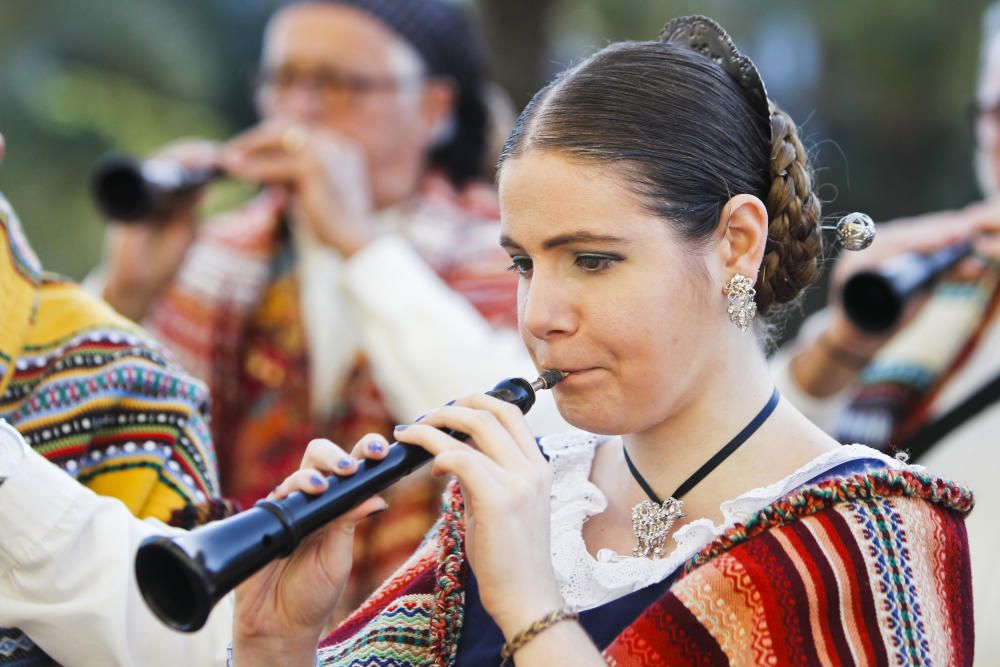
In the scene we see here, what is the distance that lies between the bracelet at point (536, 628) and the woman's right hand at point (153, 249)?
7.84ft

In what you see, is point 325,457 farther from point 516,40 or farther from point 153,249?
point 516,40

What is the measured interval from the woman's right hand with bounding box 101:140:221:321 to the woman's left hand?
7.38 ft

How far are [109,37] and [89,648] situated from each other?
17.2 feet

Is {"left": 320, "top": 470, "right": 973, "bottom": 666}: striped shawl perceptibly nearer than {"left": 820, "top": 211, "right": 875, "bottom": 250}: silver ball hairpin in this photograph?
Yes

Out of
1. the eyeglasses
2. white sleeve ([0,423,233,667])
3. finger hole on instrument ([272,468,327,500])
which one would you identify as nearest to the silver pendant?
finger hole on instrument ([272,468,327,500])

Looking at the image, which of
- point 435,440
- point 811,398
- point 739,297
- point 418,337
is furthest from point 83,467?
point 811,398

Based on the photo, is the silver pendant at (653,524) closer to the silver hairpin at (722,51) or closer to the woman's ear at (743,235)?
the woman's ear at (743,235)

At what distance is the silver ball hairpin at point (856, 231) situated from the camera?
181cm

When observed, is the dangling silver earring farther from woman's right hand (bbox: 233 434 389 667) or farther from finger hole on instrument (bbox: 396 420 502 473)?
woman's right hand (bbox: 233 434 389 667)

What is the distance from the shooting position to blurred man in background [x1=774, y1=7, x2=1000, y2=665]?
8.94ft

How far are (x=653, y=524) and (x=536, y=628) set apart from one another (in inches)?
11.8

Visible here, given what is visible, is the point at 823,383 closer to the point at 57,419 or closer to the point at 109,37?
the point at 57,419

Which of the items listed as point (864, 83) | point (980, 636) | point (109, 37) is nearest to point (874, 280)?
point (980, 636)

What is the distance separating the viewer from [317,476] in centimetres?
154
